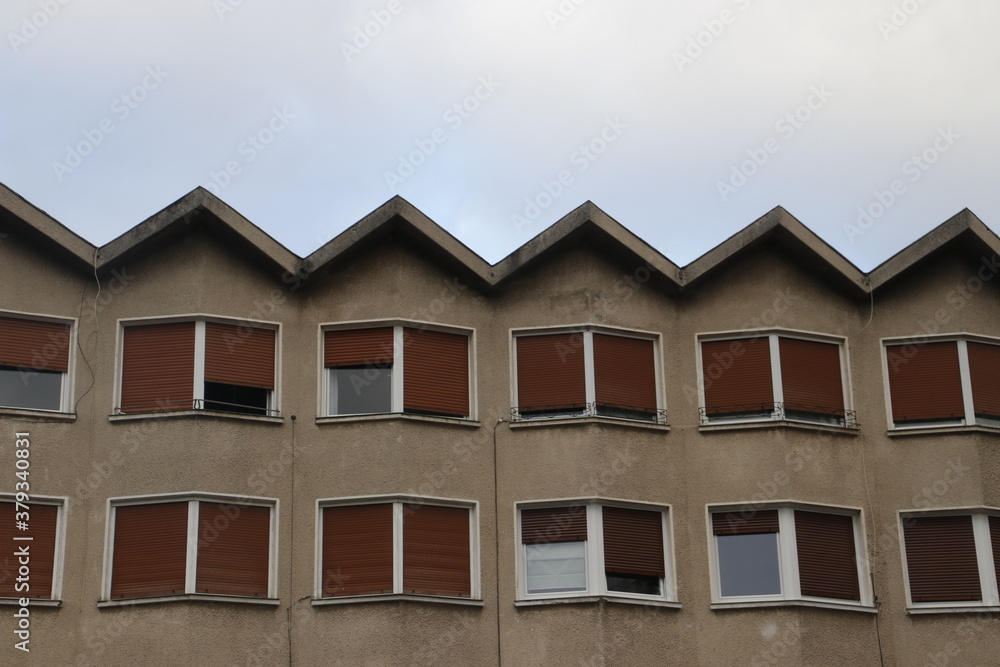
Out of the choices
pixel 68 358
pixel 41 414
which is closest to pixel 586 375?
pixel 68 358

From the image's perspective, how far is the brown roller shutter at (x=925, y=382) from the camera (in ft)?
84.1

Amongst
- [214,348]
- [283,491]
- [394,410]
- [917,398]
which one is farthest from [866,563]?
[214,348]

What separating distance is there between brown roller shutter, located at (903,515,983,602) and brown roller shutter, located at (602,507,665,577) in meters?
4.35

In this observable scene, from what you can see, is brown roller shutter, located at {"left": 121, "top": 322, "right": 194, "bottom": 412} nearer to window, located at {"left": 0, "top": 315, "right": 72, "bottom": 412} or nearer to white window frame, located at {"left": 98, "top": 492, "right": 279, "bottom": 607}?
window, located at {"left": 0, "top": 315, "right": 72, "bottom": 412}

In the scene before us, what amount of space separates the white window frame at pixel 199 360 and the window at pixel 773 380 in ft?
24.8

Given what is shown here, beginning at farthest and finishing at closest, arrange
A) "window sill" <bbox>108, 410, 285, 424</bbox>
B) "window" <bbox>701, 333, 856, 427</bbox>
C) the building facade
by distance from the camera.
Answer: "window" <bbox>701, 333, 856, 427</bbox> → "window sill" <bbox>108, 410, 285, 424</bbox> → the building facade

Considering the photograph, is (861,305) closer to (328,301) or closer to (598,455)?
(598,455)

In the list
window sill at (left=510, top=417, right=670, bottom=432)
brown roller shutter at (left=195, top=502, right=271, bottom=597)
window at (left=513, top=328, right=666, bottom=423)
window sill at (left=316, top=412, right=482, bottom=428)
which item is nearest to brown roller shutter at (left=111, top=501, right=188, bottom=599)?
brown roller shutter at (left=195, top=502, right=271, bottom=597)

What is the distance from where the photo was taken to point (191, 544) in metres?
23.2

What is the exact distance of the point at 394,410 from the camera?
24.7 meters

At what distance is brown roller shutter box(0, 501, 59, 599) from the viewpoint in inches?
896

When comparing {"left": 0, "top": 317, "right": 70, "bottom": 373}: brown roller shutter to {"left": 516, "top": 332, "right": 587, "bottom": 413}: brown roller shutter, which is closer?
{"left": 0, "top": 317, "right": 70, "bottom": 373}: brown roller shutter

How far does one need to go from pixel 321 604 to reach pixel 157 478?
11.1 ft

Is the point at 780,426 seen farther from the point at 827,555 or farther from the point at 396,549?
the point at 396,549
